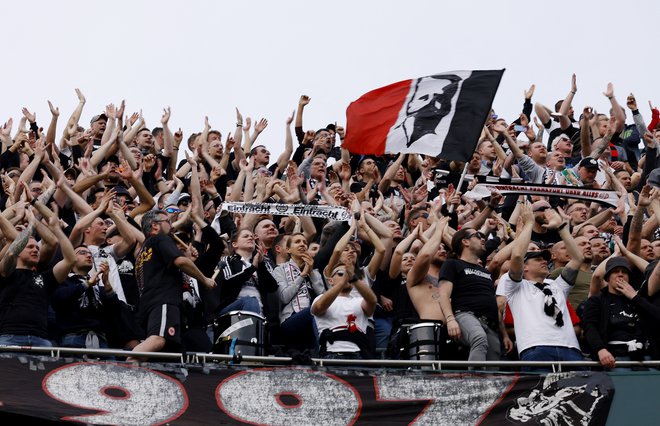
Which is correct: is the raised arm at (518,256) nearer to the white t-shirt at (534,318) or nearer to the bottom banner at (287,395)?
the white t-shirt at (534,318)

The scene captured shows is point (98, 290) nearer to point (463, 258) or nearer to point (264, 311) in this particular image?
point (264, 311)

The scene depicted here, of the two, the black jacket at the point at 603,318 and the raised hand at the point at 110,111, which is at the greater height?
the raised hand at the point at 110,111

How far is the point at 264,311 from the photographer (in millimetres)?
14680

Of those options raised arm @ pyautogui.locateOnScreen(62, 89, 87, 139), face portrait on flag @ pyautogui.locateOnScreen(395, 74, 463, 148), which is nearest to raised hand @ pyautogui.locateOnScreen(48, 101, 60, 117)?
raised arm @ pyautogui.locateOnScreen(62, 89, 87, 139)

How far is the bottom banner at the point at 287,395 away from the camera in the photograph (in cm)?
1225

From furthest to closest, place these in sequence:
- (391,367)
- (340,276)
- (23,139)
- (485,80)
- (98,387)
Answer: (23,139) < (485,80) < (340,276) < (391,367) < (98,387)

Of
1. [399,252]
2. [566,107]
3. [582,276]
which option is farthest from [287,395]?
[566,107]

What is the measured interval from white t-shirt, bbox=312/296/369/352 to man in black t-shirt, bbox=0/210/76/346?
256 centimetres

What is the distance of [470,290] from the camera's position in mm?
14469

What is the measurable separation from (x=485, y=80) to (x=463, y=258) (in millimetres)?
3221

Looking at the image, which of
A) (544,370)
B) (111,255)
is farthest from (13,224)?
(544,370)

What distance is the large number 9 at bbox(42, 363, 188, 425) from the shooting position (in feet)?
40.3

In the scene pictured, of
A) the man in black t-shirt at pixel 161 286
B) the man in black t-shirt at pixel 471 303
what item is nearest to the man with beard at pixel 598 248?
the man in black t-shirt at pixel 471 303

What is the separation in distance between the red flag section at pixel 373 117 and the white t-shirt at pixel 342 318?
116 inches
